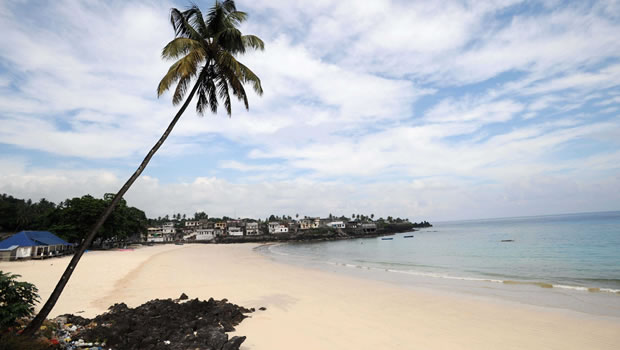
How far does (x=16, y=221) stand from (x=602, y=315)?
104m

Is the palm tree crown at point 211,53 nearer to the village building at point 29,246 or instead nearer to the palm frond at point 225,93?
the palm frond at point 225,93

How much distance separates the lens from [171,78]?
8.91 metres

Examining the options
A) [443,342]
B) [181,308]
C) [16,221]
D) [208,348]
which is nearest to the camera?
[208,348]

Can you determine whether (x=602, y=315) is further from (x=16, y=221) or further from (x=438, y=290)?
(x=16, y=221)

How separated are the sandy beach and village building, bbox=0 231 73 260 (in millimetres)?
17158

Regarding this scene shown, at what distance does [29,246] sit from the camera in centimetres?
2964

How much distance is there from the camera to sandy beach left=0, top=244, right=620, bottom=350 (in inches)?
336

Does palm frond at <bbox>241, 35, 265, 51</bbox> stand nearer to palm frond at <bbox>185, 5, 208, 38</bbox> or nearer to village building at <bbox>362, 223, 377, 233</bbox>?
palm frond at <bbox>185, 5, 208, 38</bbox>

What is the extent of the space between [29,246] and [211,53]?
111 feet

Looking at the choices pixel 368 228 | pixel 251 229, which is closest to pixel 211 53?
pixel 251 229

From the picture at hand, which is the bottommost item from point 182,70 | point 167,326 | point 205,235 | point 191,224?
point 205,235

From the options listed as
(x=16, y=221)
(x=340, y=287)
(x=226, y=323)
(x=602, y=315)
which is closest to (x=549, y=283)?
(x=602, y=315)

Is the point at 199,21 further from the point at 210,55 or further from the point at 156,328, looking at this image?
the point at 156,328

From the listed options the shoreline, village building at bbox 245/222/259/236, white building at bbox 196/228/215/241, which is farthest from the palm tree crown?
village building at bbox 245/222/259/236
